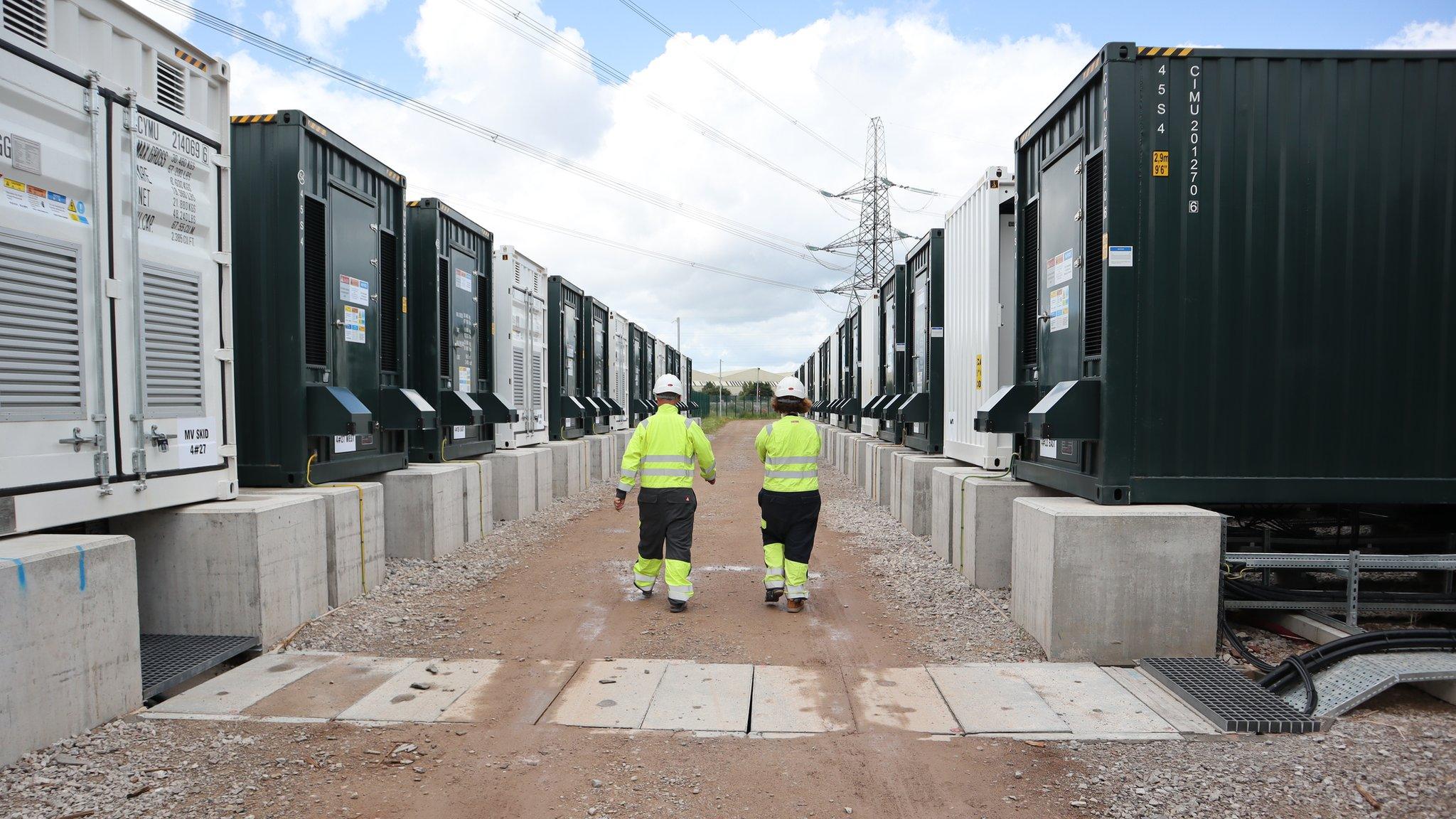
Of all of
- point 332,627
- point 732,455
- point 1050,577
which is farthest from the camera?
point 732,455

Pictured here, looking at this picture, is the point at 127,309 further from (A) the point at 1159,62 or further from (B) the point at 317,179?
(A) the point at 1159,62

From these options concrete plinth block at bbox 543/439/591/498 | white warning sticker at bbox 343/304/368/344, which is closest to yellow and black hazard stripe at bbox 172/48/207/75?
white warning sticker at bbox 343/304/368/344

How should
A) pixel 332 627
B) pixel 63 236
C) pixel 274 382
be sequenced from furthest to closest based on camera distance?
1. pixel 274 382
2. pixel 332 627
3. pixel 63 236

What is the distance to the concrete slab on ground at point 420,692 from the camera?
15.0 ft

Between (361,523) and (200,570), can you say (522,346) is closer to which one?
(361,523)

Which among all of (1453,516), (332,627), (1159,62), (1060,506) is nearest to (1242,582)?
(1060,506)

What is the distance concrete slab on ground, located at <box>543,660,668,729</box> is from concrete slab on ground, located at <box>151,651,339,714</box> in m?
1.65

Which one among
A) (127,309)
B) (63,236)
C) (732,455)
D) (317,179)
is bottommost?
(732,455)

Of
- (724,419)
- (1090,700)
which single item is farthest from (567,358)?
(724,419)

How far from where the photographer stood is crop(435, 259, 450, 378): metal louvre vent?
10.8m

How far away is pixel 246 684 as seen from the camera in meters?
5.00

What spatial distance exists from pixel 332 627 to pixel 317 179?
3.86 m

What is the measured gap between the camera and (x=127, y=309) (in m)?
5.09

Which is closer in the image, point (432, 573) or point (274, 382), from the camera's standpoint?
point (274, 382)
